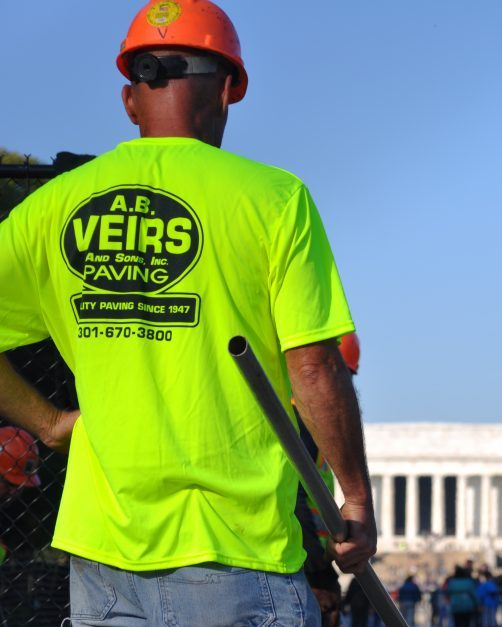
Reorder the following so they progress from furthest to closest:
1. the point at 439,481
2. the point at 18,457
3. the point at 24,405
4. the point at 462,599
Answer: the point at 439,481, the point at 462,599, the point at 18,457, the point at 24,405

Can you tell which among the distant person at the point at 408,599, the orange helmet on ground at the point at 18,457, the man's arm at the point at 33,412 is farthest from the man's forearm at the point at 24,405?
the distant person at the point at 408,599

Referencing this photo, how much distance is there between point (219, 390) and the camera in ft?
8.11

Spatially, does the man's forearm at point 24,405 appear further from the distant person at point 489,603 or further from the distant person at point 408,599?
the distant person at point 408,599

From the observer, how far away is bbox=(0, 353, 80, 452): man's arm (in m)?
2.92

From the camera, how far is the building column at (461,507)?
307 ft

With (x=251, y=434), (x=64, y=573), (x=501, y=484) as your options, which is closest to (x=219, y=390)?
(x=251, y=434)

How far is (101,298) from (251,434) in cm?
36

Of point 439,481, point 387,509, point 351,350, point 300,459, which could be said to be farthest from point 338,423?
point 387,509

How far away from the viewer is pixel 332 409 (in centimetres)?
250

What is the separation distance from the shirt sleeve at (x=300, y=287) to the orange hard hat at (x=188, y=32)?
375mm

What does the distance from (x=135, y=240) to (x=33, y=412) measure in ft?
1.85

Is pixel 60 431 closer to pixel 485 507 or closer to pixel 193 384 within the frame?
pixel 193 384

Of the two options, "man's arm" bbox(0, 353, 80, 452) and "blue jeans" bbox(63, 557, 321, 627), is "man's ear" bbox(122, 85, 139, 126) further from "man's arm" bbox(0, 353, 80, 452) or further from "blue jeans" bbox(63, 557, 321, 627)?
"blue jeans" bbox(63, 557, 321, 627)

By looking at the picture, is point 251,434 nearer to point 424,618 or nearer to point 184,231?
point 184,231
